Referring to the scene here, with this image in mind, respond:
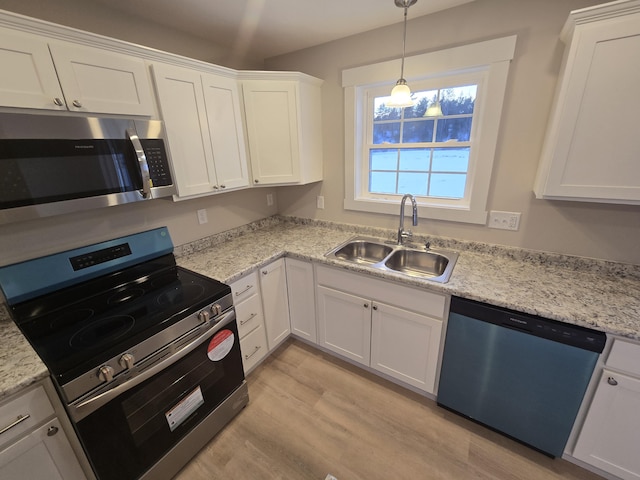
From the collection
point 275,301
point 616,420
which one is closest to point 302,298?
point 275,301

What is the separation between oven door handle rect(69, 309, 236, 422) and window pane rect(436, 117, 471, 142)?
1839 mm

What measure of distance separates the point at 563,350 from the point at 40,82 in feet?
8.22

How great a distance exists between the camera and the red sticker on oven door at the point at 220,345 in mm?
1461

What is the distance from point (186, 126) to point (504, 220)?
6.78 ft

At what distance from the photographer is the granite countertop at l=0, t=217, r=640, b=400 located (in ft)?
3.63

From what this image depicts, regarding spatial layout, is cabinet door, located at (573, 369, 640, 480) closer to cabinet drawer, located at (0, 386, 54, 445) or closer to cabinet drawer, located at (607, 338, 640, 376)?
cabinet drawer, located at (607, 338, 640, 376)

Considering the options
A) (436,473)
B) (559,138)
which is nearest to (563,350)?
(436,473)

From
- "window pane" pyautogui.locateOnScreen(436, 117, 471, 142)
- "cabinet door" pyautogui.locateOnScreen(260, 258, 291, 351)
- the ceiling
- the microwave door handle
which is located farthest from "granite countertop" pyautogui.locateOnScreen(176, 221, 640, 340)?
the ceiling

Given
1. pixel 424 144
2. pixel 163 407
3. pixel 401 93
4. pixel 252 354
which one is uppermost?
pixel 401 93

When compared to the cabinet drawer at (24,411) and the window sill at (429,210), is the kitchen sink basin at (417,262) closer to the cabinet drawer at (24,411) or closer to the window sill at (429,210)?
the window sill at (429,210)

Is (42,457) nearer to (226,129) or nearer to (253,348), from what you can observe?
(253,348)

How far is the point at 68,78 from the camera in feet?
3.74

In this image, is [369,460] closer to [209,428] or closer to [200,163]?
[209,428]

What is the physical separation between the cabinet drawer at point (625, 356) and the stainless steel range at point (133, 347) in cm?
181
